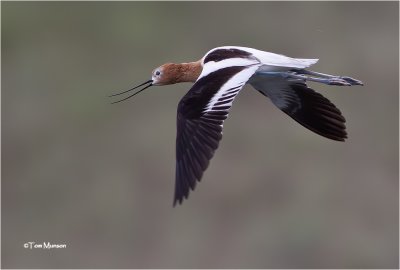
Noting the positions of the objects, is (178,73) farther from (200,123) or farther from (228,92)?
(200,123)

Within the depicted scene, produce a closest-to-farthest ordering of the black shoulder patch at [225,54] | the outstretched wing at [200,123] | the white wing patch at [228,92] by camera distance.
A: the outstretched wing at [200,123] < the white wing patch at [228,92] < the black shoulder patch at [225,54]

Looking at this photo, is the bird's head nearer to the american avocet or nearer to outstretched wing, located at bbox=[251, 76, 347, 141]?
the american avocet

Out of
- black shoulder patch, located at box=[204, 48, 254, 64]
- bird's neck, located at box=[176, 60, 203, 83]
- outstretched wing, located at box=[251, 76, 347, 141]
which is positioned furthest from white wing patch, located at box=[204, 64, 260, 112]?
bird's neck, located at box=[176, 60, 203, 83]

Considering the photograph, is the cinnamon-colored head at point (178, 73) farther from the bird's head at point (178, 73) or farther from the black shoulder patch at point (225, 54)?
the black shoulder patch at point (225, 54)

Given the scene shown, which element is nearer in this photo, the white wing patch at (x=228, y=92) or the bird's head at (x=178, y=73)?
the white wing patch at (x=228, y=92)

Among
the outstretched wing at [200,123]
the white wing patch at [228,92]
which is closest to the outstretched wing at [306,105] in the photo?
the white wing patch at [228,92]

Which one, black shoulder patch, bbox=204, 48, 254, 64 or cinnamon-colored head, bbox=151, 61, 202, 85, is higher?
black shoulder patch, bbox=204, 48, 254, 64

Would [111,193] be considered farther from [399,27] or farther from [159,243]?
[399,27]
